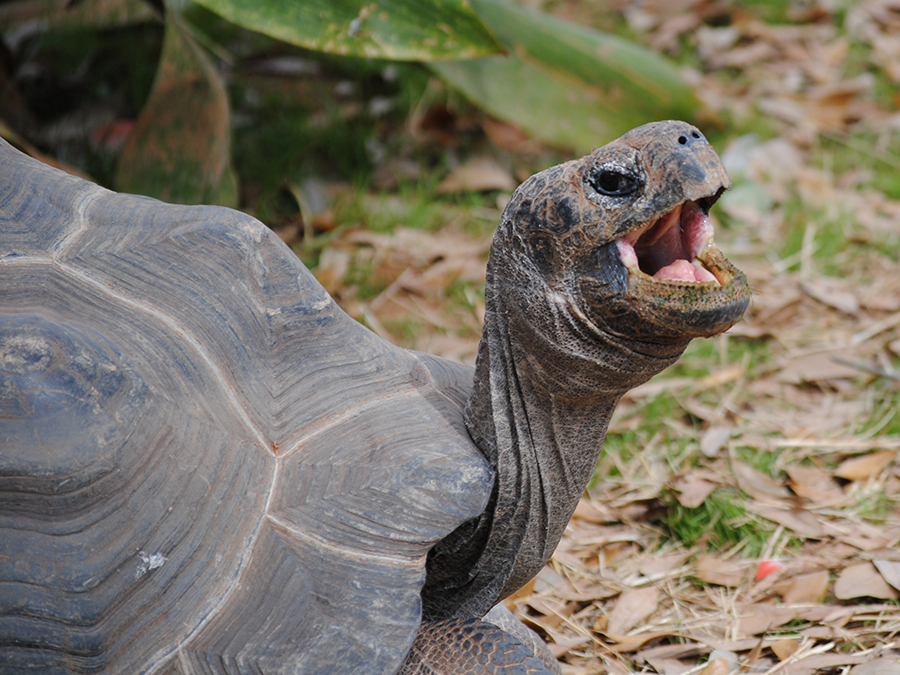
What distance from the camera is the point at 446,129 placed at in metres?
4.17

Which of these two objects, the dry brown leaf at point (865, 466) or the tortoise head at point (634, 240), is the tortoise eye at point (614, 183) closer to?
the tortoise head at point (634, 240)

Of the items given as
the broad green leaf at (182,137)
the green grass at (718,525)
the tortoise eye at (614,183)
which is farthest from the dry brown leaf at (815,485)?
the broad green leaf at (182,137)

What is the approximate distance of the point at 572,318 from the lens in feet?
4.61

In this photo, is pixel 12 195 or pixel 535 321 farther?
pixel 12 195

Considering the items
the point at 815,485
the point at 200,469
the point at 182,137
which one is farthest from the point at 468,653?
the point at 182,137

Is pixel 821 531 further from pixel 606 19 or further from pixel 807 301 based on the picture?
pixel 606 19

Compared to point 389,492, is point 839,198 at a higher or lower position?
lower

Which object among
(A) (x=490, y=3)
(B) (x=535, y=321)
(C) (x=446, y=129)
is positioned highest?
(B) (x=535, y=321)

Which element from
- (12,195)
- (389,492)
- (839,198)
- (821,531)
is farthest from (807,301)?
(12,195)

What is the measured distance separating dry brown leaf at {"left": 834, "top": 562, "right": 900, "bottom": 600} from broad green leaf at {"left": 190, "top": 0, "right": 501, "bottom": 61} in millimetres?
1648

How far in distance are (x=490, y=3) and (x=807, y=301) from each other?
165cm

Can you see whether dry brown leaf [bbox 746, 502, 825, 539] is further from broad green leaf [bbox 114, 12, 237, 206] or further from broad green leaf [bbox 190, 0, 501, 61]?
broad green leaf [bbox 114, 12, 237, 206]

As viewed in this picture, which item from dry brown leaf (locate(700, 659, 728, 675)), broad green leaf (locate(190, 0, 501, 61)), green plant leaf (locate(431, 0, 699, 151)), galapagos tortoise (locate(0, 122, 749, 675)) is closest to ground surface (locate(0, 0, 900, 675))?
dry brown leaf (locate(700, 659, 728, 675))

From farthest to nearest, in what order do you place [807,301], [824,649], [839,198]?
[839,198] → [807,301] → [824,649]
